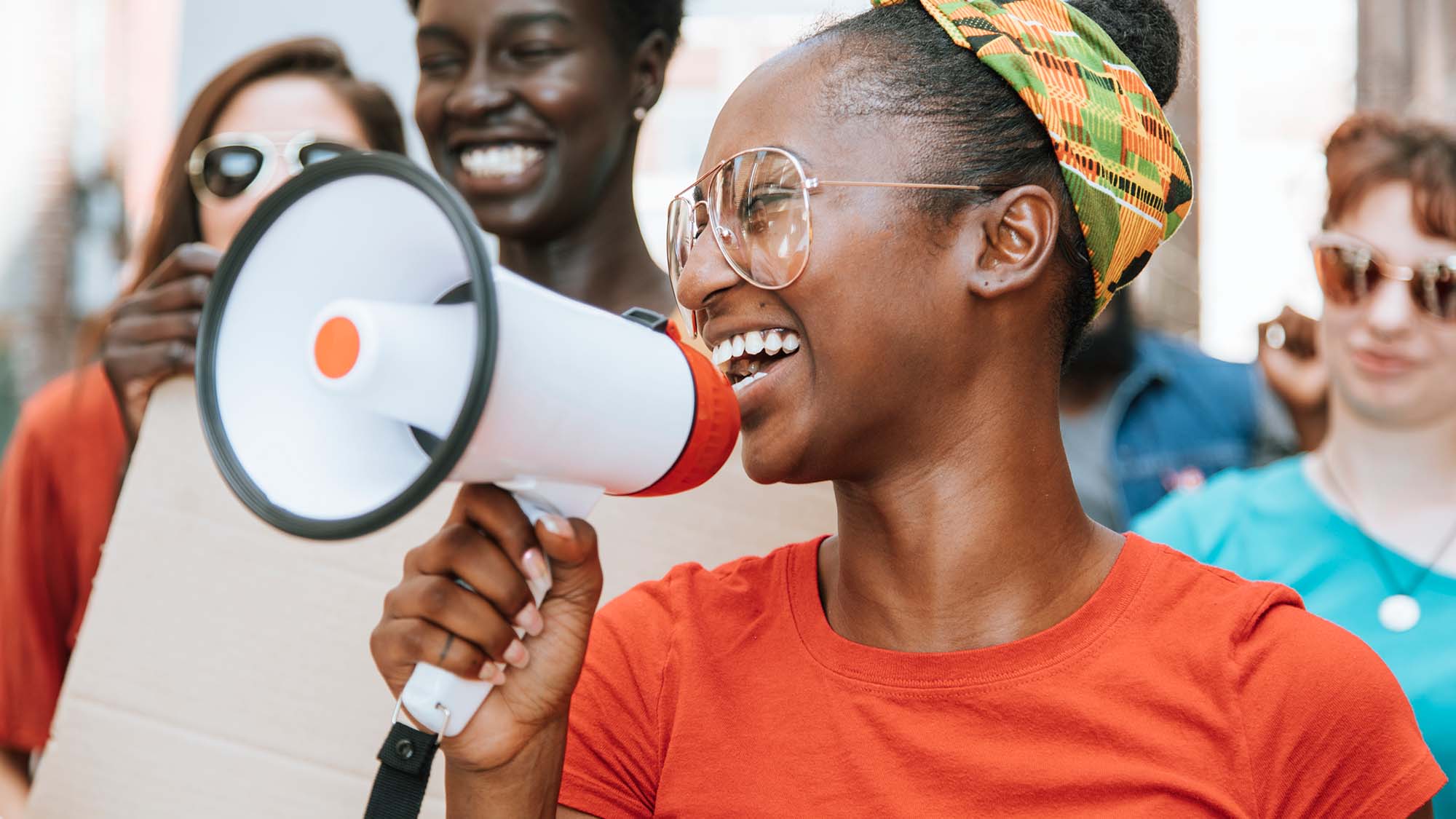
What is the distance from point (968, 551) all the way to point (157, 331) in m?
1.29

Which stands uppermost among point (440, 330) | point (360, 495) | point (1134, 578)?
point (440, 330)

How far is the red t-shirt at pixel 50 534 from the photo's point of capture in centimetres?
228

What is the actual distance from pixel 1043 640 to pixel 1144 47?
2.41 ft

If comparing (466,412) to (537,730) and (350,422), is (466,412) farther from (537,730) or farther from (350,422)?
(537,730)

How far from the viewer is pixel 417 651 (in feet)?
3.88

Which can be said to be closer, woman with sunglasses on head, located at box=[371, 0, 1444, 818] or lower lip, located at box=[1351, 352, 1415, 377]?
woman with sunglasses on head, located at box=[371, 0, 1444, 818]

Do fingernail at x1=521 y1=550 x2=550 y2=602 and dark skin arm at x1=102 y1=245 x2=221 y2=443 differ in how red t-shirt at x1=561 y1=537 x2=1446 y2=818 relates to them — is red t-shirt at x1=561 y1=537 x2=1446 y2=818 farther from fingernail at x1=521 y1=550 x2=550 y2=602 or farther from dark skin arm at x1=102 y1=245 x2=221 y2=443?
dark skin arm at x1=102 y1=245 x2=221 y2=443

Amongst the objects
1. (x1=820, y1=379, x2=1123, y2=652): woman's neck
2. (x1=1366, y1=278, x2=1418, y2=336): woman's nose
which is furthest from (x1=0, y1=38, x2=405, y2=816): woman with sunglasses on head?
(x1=1366, y1=278, x2=1418, y2=336): woman's nose

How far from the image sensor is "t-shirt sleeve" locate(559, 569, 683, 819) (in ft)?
4.55

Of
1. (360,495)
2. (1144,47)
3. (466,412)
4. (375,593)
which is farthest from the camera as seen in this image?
(375,593)

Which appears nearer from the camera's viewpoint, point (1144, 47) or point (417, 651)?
point (417, 651)

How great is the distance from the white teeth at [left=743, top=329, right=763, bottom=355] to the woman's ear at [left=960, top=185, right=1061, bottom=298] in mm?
217

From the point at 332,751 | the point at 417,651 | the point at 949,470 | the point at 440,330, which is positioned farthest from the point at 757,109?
the point at 332,751

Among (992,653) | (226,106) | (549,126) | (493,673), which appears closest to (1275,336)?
(549,126)
